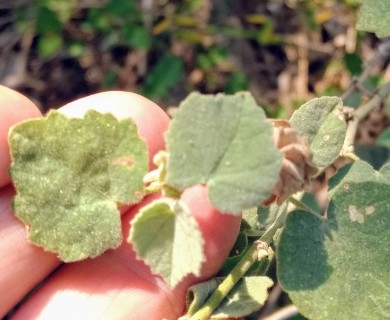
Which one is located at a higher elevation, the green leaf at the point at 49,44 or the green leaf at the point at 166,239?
the green leaf at the point at 166,239

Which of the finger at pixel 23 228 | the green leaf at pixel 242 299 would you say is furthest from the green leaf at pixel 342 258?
the finger at pixel 23 228

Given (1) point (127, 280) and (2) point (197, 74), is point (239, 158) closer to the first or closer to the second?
(1) point (127, 280)

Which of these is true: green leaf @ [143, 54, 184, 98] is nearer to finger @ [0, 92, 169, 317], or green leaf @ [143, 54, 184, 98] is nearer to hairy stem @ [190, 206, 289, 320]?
finger @ [0, 92, 169, 317]

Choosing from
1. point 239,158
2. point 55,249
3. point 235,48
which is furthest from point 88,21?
point 239,158

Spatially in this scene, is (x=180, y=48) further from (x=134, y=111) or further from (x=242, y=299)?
(x=242, y=299)

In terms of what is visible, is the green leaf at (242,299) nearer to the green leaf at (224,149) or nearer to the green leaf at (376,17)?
A: the green leaf at (224,149)

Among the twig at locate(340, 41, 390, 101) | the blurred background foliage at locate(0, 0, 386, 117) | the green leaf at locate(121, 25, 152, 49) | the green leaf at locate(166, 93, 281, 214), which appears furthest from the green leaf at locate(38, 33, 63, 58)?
the green leaf at locate(166, 93, 281, 214)

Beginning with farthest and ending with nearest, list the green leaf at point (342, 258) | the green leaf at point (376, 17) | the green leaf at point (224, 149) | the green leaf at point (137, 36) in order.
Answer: the green leaf at point (137, 36) < the green leaf at point (376, 17) < the green leaf at point (342, 258) < the green leaf at point (224, 149)
